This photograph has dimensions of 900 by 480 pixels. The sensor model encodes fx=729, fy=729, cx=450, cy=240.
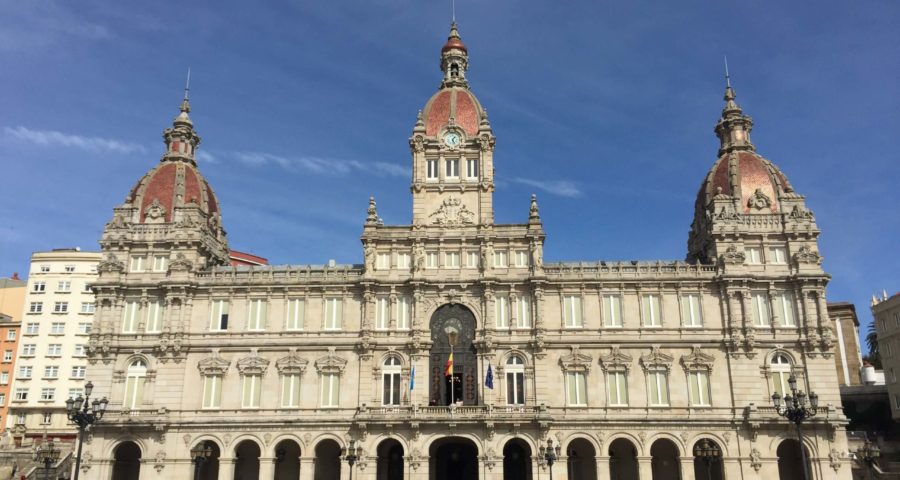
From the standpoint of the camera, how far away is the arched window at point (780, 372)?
55.4 metres

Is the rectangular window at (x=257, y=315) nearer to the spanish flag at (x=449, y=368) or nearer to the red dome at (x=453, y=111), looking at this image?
the spanish flag at (x=449, y=368)

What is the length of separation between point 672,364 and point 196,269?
3894 cm

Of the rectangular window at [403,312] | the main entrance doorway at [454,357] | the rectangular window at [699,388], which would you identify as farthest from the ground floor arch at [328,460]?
the rectangular window at [699,388]

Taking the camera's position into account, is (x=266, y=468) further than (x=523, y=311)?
No

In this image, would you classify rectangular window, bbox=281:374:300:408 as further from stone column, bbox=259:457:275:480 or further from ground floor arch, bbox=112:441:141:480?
ground floor arch, bbox=112:441:141:480

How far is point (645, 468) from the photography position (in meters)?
53.9

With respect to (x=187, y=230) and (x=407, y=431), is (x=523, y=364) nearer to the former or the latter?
(x=407, y=431)

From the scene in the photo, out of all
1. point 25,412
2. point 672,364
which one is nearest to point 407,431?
point 672,364

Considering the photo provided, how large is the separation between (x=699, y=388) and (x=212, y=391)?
37.7m

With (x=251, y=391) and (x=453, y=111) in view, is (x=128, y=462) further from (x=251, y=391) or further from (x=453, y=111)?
(x=453, y=111)

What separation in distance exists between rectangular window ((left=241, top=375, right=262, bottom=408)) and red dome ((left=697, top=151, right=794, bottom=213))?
40821mm

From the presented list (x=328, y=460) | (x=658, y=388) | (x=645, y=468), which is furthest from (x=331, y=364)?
(x=658, y=388)

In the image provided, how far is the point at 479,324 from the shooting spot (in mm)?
57594

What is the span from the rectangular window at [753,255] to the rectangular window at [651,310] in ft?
26.8
